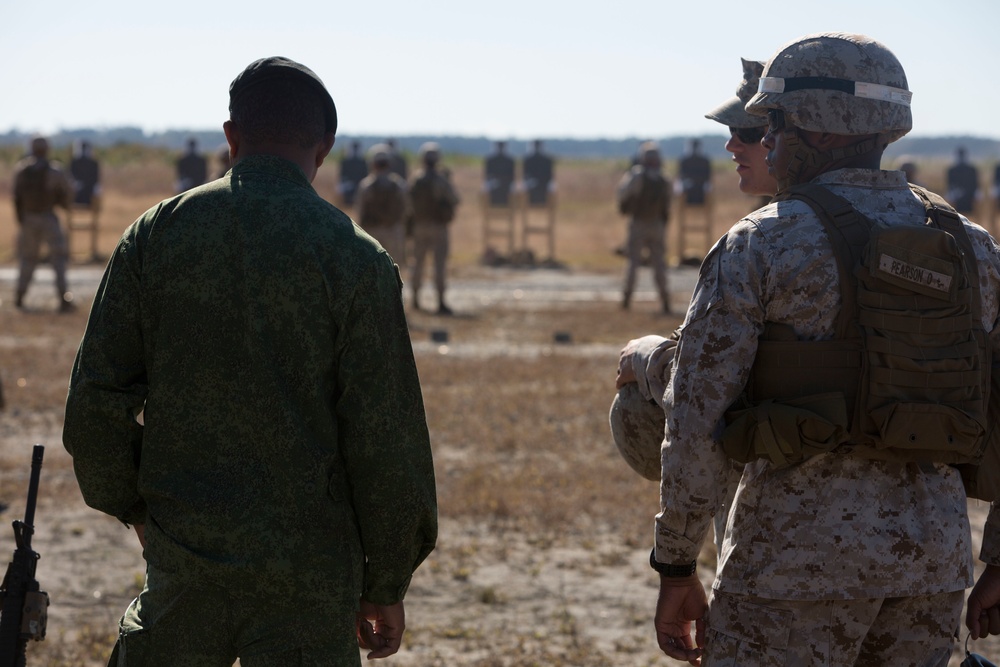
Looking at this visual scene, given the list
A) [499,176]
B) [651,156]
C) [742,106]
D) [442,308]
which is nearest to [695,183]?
[499,176]

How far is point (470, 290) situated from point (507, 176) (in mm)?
7803

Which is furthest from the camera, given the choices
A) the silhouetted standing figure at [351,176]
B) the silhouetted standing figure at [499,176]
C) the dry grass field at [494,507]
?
the silhouetted standing figure at [499,176]

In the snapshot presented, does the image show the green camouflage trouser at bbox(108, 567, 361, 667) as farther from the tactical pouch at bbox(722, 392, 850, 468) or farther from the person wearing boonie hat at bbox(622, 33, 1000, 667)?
the tactical pouch at bbox(722, 392, 850, 468)

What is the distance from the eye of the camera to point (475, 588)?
587 cm

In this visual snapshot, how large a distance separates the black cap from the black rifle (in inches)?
43.0

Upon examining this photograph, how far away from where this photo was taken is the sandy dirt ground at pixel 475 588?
16.4 feet

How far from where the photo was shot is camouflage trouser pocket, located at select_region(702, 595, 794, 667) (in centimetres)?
260

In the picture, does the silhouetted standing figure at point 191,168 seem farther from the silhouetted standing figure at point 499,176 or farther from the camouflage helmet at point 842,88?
the camouflage helmet at point 842,88

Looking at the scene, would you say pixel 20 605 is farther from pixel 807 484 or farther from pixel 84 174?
pixel 84 174

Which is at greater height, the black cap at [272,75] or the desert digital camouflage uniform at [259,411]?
the black cap at [272,75]

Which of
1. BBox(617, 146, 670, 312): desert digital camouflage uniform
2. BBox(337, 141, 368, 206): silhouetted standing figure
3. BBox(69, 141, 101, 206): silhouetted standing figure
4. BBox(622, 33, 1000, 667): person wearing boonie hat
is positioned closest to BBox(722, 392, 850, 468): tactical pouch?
BBox(622, 33, 1000, 667): person wearing boonie hat

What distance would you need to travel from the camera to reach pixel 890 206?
2.72 meters

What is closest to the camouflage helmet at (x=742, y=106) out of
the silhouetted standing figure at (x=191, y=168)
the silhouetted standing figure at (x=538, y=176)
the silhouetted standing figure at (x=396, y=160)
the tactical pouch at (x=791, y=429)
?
the tactical pouch at (x=791, y=429)

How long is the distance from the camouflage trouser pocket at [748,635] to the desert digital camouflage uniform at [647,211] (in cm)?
1464
